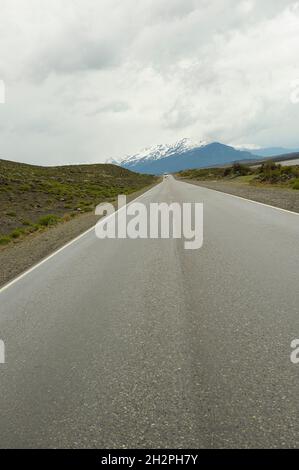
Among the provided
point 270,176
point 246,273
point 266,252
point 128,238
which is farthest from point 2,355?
point 270,176

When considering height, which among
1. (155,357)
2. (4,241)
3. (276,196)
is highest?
(276,196)

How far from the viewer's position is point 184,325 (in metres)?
4.96

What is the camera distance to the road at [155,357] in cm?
302

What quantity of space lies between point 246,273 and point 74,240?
783cm

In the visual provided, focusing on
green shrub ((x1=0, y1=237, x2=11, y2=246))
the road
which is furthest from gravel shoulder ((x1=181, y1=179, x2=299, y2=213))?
green shrub ((x1=0, y1=237, x2=11, y2=246))

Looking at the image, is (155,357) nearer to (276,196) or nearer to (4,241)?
(4,241)

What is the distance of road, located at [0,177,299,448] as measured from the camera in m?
3.02

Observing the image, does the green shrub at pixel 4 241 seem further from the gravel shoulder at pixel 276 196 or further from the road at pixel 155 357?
the gravel shoulder at pixel 276 196

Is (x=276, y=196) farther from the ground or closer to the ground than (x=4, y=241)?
farther from the ground

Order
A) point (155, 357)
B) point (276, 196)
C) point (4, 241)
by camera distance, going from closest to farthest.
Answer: point (155, 357) → point (4, 241) → point (276, 196)

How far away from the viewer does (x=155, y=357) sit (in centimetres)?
418

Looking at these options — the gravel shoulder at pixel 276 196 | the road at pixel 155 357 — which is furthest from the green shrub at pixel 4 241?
the gravel shoulder at pixel 276 196

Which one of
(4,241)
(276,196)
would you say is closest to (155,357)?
(4,241)
